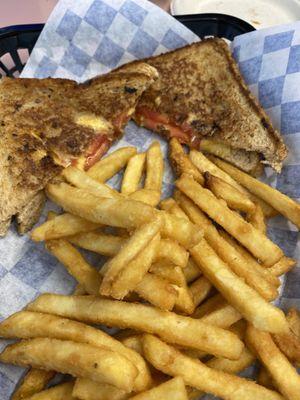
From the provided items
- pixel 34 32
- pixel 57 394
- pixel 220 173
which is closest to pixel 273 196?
pixel 220 173

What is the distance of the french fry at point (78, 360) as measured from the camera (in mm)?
1255

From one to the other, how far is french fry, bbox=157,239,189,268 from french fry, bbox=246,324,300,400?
0.31 metres

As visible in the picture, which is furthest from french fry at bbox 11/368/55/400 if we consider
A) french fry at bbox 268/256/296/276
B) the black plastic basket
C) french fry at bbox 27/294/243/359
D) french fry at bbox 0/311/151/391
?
the black plastic basket

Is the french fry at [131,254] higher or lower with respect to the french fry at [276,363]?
higher

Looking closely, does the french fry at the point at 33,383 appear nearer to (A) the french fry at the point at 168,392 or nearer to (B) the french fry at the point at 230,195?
(A) the french fry at the point at 168,392

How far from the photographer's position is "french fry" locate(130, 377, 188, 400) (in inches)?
50.6

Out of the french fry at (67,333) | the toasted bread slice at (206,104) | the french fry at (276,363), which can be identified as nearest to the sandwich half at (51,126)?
the toasted bread slice at (206,104)

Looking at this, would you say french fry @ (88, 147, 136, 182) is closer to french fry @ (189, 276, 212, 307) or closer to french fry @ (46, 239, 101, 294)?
french fry @ (46, 239, 101, 294)

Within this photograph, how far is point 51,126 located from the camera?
2016 mm

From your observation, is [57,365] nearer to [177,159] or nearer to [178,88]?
[177,159]

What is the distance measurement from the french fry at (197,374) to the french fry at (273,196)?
67 centimetres

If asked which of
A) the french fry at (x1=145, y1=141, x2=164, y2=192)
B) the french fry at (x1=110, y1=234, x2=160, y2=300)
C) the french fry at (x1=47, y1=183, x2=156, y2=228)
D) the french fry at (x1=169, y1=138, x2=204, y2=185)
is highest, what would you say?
the french fry at (x1=47, y1=183, x2=156, y2=228)

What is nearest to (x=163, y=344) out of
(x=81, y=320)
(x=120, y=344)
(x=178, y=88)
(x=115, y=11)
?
(x=120, y=344)

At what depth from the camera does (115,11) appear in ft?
7.68
